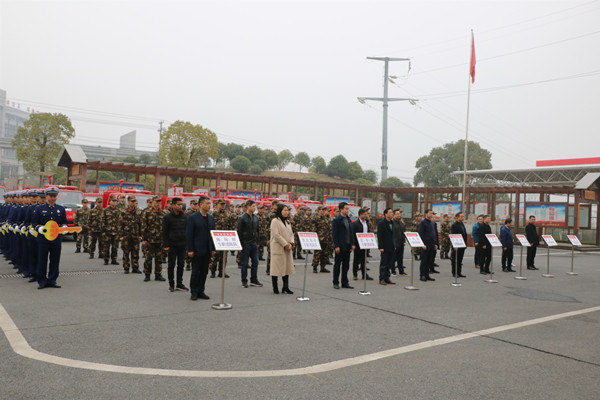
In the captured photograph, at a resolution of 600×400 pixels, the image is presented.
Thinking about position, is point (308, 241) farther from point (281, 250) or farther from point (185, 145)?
point (185, 145)

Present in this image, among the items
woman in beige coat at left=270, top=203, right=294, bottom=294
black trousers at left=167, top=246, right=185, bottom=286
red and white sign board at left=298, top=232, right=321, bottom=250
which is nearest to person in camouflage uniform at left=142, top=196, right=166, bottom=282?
black trousers at left=167, top=246, right=185, bottom=286

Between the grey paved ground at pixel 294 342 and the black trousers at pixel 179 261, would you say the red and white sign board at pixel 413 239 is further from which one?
the black trousers at pixel 179 261

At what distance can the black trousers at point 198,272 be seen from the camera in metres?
8.45

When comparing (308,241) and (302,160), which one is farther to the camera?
(302,160)

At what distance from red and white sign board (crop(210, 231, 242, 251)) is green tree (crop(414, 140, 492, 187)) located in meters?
73.0

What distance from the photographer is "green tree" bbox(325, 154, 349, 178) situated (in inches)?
4589

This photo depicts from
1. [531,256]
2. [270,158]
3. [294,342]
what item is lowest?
[294,342]

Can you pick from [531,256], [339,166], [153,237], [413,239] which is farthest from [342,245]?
[339,166]

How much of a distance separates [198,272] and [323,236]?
21.2 ft

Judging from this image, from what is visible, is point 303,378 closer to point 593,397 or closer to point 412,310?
point 593,397

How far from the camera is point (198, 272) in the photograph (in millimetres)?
8523

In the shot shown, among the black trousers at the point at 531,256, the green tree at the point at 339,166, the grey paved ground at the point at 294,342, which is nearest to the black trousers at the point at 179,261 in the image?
the grey paved ground at the point at 294,342

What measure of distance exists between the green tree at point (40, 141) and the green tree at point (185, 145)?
32.6 feet

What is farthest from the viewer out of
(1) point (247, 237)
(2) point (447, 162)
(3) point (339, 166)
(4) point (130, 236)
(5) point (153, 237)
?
(3) point (339, 166)
